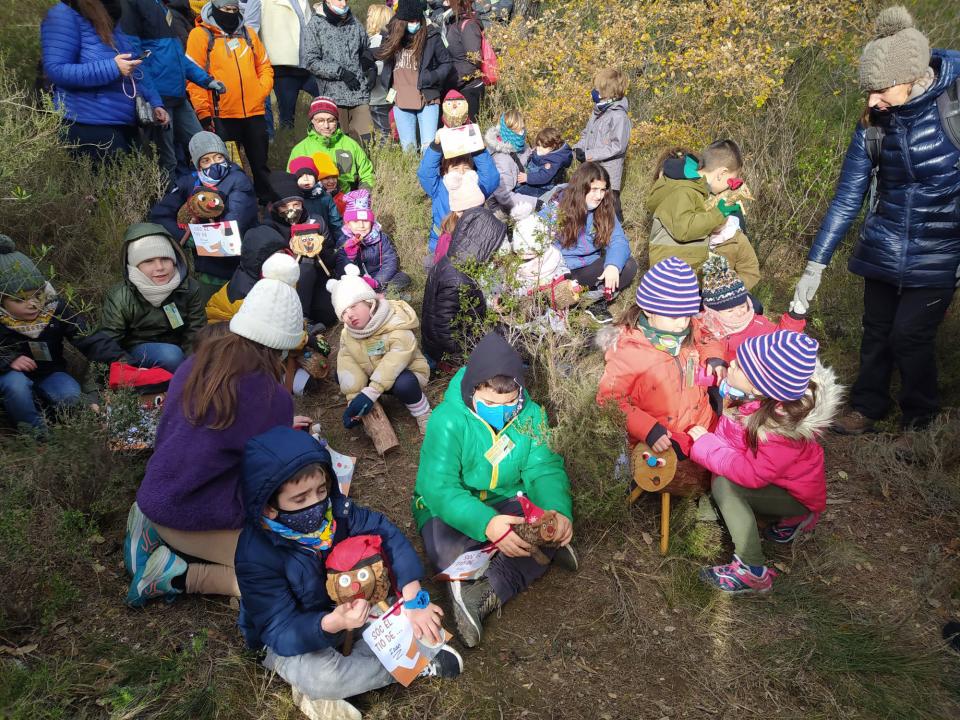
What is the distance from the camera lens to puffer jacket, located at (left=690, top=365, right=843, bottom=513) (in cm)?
266

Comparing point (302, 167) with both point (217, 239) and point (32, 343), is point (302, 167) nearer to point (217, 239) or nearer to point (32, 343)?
point (217, 239)

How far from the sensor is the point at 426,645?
2.37 metres

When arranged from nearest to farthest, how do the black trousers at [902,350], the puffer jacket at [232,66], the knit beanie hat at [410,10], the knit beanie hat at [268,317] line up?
the knit beanie hat at [268,317]
the black trousers at [902,350]
the puffer jacket at [232,66]
the knit beanie hat at [410,10]

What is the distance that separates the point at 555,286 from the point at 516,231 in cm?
71

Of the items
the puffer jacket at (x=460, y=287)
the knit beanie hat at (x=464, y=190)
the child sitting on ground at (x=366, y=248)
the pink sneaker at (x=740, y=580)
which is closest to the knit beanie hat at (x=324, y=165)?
the child sitting on ground at (x=366, y=248)

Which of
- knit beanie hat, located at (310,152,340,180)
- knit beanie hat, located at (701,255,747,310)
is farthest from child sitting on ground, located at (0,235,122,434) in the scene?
knit beanie hat, located at (701,255,747,310)

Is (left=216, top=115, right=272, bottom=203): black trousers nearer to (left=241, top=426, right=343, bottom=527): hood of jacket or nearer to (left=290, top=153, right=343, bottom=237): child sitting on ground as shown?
(left=290, top=153, right=343, bottom=237): child sitting on ground

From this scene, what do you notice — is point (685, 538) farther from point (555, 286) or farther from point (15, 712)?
point (15, 712)

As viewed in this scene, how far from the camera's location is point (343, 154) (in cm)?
626

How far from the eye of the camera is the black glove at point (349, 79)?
692cm

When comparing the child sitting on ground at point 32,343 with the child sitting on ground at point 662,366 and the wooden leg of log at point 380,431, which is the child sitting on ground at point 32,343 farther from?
the child sitting on ground at point 662,366

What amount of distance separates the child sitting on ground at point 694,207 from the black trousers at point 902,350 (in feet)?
3.43

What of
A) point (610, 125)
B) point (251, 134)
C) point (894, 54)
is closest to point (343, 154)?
point (251, 134)

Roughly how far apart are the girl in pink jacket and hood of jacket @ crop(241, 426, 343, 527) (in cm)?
174
